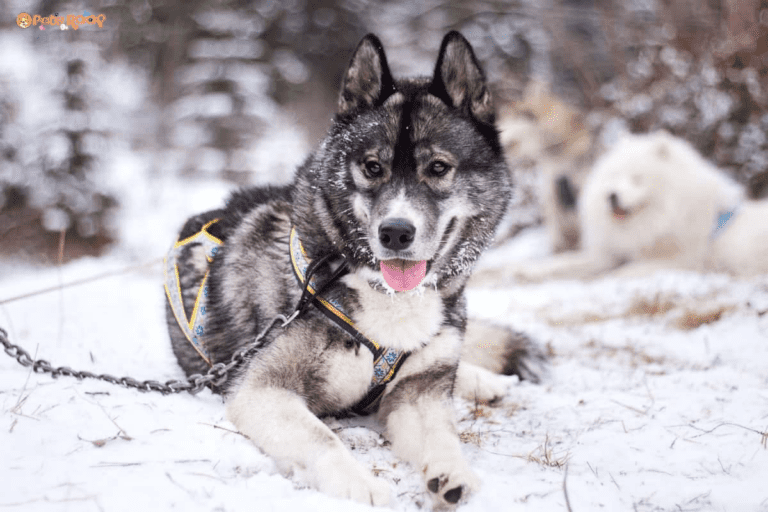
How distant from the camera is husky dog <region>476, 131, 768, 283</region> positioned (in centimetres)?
574

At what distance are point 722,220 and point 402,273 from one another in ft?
17.6

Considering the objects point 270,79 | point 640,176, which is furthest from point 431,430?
point 270,79

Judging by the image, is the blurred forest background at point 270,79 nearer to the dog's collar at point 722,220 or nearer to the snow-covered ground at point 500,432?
the dog's collar at point 722,220

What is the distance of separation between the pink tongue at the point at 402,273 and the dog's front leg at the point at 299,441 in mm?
565

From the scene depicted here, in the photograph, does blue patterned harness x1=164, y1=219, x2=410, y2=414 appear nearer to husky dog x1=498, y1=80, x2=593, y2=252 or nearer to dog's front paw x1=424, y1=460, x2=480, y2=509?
dog's front paw x1=424, y1=460, x2=480, y2=509

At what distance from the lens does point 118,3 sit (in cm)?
1313

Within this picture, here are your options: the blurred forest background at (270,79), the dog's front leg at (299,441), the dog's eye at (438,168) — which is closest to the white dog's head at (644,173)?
the blurred forest background at (270,79)

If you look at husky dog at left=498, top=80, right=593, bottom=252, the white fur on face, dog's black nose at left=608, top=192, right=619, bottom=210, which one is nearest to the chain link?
the white fur on face

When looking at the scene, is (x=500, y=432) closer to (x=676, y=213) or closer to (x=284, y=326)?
(x=284, y=326)

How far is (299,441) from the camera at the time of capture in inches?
65.3

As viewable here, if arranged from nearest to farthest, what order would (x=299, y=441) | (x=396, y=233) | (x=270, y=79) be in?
(x=299, y=441) < (x=396, y=233) < (x=270, y=79)

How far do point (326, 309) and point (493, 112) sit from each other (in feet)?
3.80

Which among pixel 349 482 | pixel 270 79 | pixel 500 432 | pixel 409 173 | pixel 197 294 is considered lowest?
pixel 500 432

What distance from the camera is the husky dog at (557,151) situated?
8016mm
